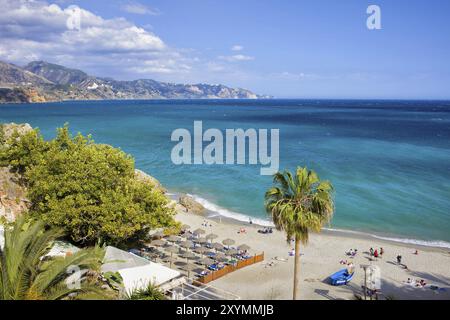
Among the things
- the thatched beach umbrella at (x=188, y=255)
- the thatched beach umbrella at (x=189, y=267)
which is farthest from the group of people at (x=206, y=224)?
the thatched beach umbrella at (x=189, y=267)

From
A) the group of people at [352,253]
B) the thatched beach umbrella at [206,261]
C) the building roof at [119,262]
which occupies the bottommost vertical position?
the group of people at [352,253]

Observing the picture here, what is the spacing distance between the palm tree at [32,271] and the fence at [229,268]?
13450 mm

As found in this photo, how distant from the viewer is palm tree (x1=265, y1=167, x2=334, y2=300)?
14.3 meters

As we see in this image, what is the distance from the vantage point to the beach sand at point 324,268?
23.4m

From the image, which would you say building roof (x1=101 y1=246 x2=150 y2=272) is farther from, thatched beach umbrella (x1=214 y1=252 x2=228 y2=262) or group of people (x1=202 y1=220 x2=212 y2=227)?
group of people (x1=202 y1=220 x2=212 y2=227)

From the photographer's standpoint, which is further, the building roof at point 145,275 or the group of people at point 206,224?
the group of people at point 206,224

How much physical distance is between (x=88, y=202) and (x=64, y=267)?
12.3 metres

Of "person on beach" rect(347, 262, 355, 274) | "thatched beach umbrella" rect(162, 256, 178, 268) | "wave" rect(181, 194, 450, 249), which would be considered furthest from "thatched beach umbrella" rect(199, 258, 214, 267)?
"wave" rect(181, 194, 450, 249)

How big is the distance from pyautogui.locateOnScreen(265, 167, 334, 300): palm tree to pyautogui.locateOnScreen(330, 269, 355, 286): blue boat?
11318mm

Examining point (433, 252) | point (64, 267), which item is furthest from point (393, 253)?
point (64, 267)

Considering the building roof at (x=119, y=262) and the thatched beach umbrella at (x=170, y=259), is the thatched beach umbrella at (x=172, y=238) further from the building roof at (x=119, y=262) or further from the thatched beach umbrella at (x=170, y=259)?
the building roof at (x=119, y=262)

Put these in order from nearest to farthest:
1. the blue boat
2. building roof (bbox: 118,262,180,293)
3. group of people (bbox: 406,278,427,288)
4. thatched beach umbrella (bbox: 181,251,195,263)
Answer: building roof (bbox: 118,262,180,293) → the blue boat → group of people (bbox: 406,278,427,288) → thatched beach umbrella (bbox: 181,251,195,263)

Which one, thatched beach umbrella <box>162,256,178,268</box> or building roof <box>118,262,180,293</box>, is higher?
building roof <box>118,262,180,293</box>

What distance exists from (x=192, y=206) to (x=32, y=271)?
32.7 m
